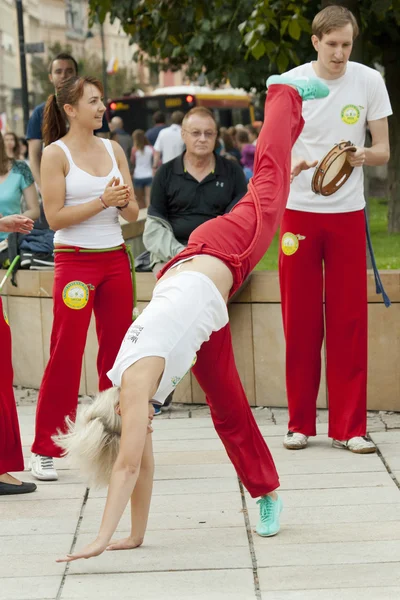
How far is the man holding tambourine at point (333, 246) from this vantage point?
6047 mm

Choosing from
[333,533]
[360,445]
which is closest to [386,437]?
[360,445]

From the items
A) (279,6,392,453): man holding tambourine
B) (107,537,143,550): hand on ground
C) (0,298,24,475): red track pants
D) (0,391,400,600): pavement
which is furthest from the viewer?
(279,6,392,453): man holding tambourine

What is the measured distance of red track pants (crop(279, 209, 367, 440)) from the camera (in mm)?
6188

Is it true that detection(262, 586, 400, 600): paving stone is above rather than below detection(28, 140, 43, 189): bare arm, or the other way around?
below

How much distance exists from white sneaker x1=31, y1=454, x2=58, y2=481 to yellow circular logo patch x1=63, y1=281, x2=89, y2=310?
2.71 feet

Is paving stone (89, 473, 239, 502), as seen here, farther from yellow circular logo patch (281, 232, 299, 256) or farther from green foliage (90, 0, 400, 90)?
green foliage (90, 0, 400, 90)

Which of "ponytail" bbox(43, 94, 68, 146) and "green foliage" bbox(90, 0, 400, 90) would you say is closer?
"ponytail" bbox(43, 94, 68, 146)

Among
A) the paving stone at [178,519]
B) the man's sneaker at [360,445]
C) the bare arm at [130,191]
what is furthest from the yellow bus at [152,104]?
the paving stone at [178,519]

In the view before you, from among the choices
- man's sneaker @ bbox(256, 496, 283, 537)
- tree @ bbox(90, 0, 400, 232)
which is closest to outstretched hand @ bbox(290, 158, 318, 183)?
man's sneaker @ bbox(256, 496, 283, 537)

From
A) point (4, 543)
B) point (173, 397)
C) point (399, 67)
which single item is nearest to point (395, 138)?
point (399, 67)

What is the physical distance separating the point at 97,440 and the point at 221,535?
1053 mm

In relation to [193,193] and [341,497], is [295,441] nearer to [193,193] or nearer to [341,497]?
[341,497]

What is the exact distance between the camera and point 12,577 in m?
4.50

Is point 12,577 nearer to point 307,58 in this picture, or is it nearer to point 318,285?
point 318,285
